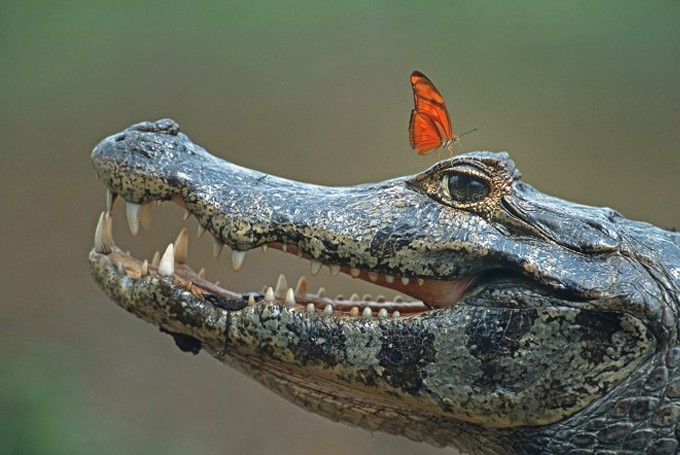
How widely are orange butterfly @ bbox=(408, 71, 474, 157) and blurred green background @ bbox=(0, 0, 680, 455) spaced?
3854mm

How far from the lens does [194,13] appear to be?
778 centimetres

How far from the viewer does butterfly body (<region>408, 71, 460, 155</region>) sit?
2416 millimetres

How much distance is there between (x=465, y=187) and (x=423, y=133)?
0.84 ft

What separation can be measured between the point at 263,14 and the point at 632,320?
21.0 ft

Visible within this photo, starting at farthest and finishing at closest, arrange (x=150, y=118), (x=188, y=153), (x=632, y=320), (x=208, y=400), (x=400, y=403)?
1. (x=150, y=118)
2. (x=208, y=400)
3. (x=188, y=153)
4. (x=400, y=403)
5. (x=632, y=320)

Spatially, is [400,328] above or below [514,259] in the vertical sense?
below

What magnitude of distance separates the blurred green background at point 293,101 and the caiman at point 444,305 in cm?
386

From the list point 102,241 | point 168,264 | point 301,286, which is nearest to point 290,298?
point 301,286

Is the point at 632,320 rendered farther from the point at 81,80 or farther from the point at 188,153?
the point at 81,80

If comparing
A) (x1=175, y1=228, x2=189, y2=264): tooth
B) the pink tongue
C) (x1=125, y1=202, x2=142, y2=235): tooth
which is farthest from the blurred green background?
the pink tongue

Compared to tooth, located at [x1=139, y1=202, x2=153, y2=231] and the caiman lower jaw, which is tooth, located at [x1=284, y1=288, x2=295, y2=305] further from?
→ tooth, located at [x1=139, y1=202, x2=153, y2=231]

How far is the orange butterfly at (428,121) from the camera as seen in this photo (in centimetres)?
242

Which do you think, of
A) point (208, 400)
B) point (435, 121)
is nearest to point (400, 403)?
point (435, 121)

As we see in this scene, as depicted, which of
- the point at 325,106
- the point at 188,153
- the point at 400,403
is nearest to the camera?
the point at 400,403
